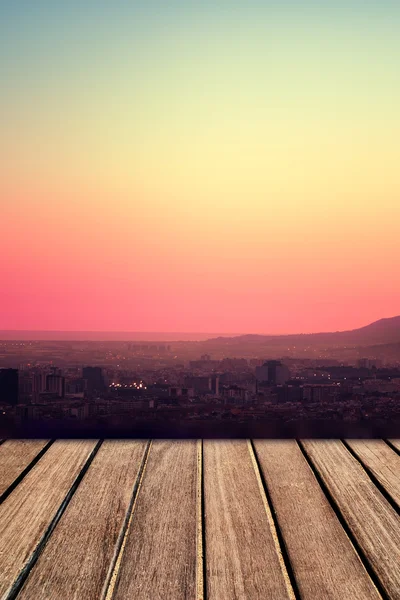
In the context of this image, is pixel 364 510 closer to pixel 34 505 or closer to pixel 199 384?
pixel 34 505

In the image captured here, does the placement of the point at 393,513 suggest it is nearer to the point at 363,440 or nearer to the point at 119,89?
the point at 363,440

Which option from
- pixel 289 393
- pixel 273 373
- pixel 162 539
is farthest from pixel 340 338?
pixel 162 539

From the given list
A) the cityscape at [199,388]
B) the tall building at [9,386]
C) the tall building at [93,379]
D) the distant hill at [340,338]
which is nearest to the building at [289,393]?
the cityscape at [199,388]

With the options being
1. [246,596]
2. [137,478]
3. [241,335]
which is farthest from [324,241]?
[246,596]

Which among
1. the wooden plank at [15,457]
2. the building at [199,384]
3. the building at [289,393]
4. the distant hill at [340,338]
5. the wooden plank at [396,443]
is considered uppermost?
the distant hill at [340,338]

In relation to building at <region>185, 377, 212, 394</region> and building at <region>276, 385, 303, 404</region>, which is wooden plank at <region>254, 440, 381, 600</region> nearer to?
building at <region>276, 385, 303, 404</region>

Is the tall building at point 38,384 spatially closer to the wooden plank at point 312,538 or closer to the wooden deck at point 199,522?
the wooden deck at point 199,522
